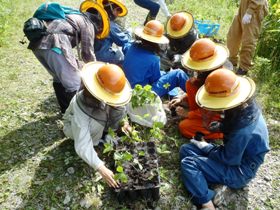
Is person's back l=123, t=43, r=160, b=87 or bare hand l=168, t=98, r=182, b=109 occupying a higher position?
person's back l=123, t=43, r=160, b=87

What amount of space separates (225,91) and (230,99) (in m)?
0.09

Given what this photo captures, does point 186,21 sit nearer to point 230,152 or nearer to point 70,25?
point 70,25

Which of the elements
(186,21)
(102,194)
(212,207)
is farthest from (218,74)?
(186,21)

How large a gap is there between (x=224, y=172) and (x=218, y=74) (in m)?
1.02

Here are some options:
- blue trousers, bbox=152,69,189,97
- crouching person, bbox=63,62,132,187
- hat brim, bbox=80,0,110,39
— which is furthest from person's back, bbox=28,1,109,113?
blue trousers, bbox=152,69,189,97

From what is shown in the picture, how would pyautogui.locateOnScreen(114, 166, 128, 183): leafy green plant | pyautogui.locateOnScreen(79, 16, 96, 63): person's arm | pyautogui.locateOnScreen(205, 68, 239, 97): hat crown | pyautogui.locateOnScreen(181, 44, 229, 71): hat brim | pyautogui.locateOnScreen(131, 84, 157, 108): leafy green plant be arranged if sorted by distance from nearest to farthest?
pyautogui.locateOnScreen(114, 166, 128, 183): leafy green plant
pyautogui.locateOnScreen(205, 68, 239, 97): hat crown
pyautogui.locateOnScreen(131, 84, 157, 108): leafy green plant
pyautogui.locateOnScreen(181, 44, 229, 71): hat brim
pyautogui.locateOnScreen(79, 16, 96, 63): person's arm

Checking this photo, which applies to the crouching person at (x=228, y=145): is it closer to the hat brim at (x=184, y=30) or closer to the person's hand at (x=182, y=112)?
the person's hand at (x=182, y=112)

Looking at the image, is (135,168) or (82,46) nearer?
(135,168)

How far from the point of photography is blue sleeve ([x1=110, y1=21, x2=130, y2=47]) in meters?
5.20

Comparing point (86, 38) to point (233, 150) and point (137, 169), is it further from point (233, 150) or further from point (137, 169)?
point (233, 150)

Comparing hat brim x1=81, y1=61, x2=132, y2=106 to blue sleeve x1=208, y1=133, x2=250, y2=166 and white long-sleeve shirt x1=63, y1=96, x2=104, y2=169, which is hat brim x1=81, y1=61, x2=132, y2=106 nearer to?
white long-sleeve shirt x1=63, y1=96, x2=104, y2=169

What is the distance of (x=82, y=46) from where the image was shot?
13.9ft

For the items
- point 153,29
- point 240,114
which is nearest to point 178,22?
point 153,29

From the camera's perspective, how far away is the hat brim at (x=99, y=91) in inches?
123
